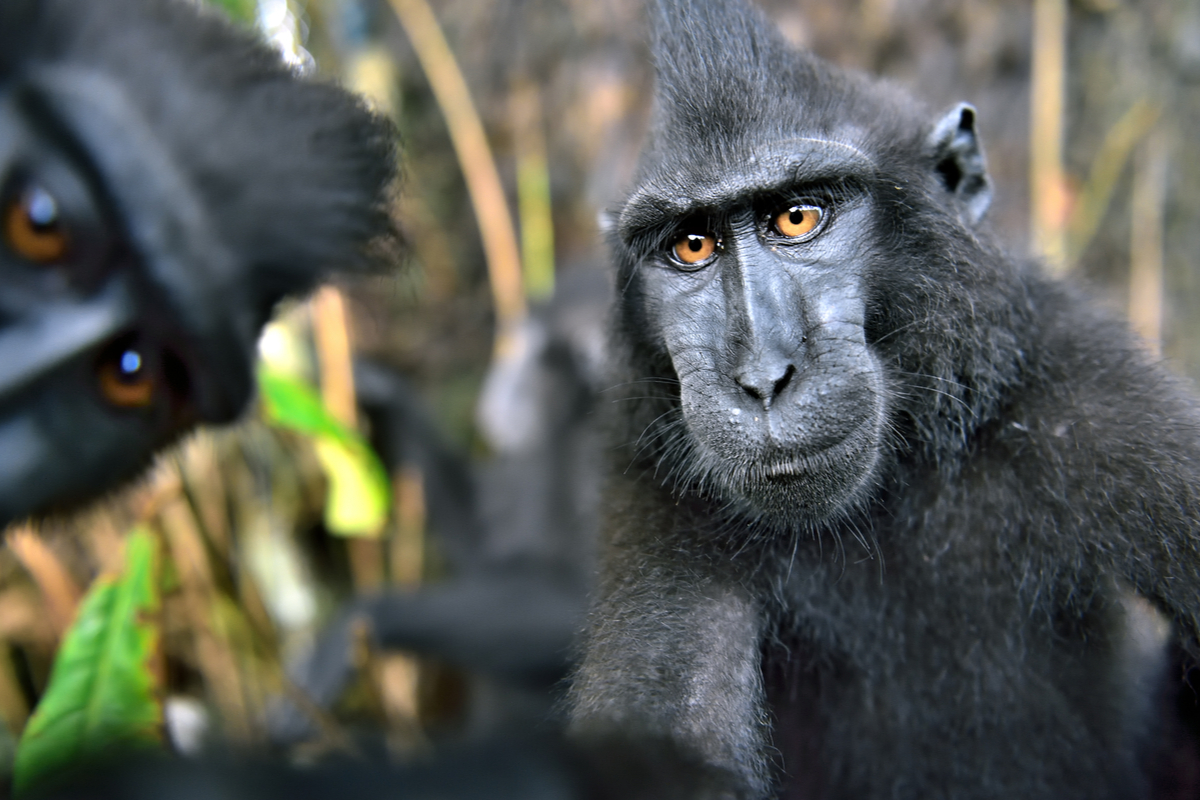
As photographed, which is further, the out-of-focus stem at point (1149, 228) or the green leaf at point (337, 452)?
the out-of-focus stem at point (1149, 228)

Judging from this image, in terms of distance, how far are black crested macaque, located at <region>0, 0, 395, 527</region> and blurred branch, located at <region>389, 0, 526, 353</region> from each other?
11.6 feet

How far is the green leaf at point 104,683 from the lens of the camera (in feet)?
7.28

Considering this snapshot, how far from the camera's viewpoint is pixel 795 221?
6.60 feet

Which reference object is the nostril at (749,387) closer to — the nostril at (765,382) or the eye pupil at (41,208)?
the nostril at (765,382)

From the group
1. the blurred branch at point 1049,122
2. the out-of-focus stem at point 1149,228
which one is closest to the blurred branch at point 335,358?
the blurred branch at point 1049,122

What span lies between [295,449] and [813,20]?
145 inches

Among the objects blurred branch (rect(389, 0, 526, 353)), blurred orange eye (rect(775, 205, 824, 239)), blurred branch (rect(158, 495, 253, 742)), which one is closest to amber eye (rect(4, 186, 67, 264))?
blurred orange eye (rect(775, 205, 824, 239))

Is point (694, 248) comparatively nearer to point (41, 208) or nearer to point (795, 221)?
point (795, 221)

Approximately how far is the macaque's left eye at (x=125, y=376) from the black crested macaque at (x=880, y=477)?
106cm

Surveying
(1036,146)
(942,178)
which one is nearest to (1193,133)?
(1036,146)

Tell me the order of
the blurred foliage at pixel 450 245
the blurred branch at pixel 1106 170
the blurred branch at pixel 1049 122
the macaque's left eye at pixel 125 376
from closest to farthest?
the macaque's left eye at pixel 125 376, the blurred foliage at pixel 450 245, the blurred branch at pixel 1049 122, the blurred branch at pixel 1106 170

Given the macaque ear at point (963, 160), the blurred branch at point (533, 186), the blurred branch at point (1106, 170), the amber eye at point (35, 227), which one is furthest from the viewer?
the blurred branch at point (533, 186)

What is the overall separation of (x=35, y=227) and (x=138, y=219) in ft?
0.59

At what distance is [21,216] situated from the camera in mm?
1620
